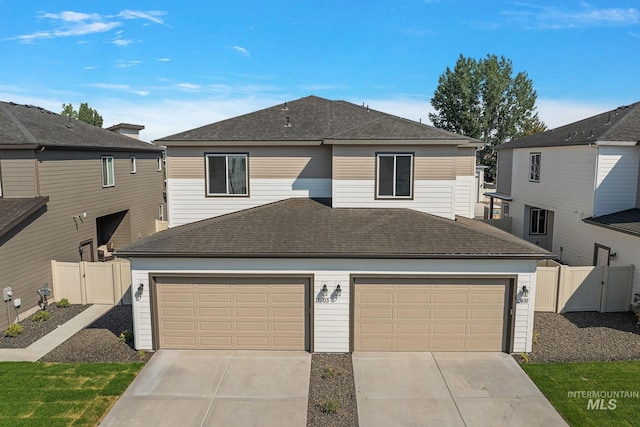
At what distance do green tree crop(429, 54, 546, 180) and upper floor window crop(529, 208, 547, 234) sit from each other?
31.6 meters

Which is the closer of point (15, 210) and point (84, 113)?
point (15, 210)

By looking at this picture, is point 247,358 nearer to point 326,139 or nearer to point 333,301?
point 333,301

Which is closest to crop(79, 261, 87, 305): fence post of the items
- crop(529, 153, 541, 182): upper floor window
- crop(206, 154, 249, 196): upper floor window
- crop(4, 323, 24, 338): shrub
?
crop(4, 323, 24, 338): shrub

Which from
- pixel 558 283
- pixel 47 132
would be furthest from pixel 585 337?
pixel 47 132

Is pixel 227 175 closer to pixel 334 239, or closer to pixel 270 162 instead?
pixel 270 162

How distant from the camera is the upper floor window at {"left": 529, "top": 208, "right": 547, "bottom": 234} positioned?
68.9 feet

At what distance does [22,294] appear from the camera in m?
13.3

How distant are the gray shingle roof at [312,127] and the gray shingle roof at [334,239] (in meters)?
2.69

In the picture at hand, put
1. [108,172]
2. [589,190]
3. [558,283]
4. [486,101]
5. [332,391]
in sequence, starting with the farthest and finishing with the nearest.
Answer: [486,101], [108,172], [589,190], [558,283], [332,391]

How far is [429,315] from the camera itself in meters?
10.6

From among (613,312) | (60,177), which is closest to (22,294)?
(60,177)

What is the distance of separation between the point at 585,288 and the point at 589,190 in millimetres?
4604

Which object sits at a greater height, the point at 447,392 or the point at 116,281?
the point at 116,281

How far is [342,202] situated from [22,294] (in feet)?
35.0
